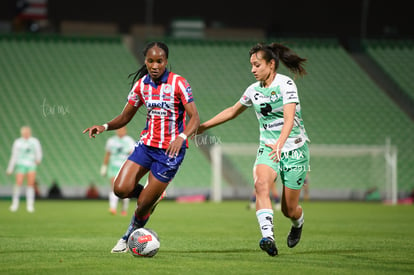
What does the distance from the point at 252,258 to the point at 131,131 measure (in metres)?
18.3

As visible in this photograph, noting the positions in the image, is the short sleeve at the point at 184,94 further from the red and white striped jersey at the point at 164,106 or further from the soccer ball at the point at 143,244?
the soccer ball at the point at 143,244

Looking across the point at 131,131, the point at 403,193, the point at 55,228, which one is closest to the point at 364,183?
the point at 403,193

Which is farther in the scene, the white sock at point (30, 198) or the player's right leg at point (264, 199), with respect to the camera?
the white sock at point (30, 198)

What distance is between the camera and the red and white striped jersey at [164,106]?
7562 mm

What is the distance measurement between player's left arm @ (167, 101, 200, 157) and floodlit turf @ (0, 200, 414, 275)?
115cm

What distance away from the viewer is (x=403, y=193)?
2500cm

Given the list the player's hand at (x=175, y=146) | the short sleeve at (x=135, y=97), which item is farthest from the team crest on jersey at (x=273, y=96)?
the short sleeve at (x=135, y=97)

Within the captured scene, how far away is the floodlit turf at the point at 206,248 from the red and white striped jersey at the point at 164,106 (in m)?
1.33

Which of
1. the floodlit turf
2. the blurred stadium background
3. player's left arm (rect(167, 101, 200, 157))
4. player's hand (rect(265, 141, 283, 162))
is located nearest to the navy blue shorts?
player's left arm (rect(167, 101, 200, 157))

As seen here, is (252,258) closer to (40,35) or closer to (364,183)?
(364,183)

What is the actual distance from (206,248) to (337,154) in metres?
18.0

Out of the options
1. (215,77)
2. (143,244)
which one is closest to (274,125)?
(143,244)

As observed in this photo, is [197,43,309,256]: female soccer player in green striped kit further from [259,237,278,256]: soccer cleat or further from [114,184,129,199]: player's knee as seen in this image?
[114,184,129,199]: player's knee

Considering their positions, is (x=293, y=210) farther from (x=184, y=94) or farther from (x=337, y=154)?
(x=337, y=154)
